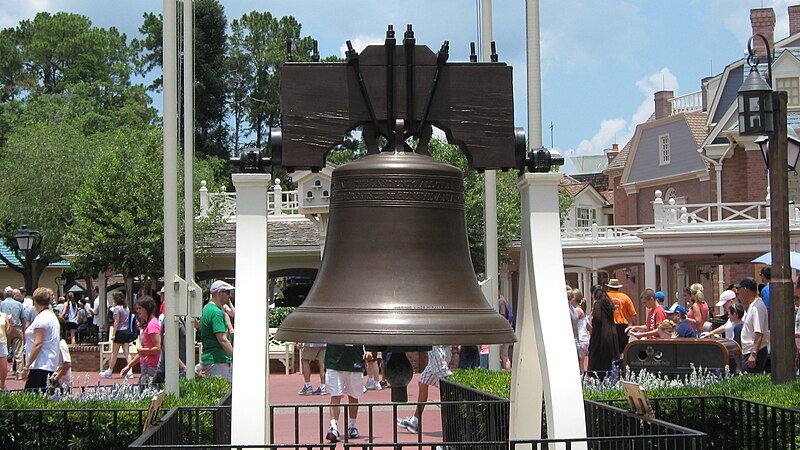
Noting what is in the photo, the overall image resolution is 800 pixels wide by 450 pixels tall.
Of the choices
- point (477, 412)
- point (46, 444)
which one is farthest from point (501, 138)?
point (46, 444)

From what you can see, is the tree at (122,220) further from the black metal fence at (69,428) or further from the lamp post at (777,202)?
the black metal fence at (69,428)

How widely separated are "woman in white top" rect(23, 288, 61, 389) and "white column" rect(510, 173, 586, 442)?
7749mm

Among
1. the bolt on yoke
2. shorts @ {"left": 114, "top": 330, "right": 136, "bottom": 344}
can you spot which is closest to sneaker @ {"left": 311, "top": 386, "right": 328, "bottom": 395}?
shorts @ {"left": 114, "top": 330, "right": 136, "bottom": 344}

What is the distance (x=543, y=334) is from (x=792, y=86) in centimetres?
→ 4279

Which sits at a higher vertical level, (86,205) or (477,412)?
(86,205)

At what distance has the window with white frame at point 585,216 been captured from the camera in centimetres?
7312

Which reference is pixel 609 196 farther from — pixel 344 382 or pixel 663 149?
pixel 344 382

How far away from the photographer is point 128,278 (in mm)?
43750

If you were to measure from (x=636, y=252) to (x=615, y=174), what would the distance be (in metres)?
12.7

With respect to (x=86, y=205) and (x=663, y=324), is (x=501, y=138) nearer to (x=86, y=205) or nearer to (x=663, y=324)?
(x=663, y=324)

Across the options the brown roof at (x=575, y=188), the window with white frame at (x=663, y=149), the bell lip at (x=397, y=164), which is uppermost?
the window with white frame at (x=663, y=149)

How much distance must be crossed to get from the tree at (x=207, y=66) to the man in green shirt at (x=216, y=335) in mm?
57525

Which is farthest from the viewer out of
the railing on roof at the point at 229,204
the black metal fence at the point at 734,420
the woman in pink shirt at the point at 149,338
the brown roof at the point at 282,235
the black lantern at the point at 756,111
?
the railing on roof at the point at 229,204

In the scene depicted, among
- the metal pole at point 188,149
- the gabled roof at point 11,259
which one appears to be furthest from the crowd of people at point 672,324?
the gabled roof at point 11,259
